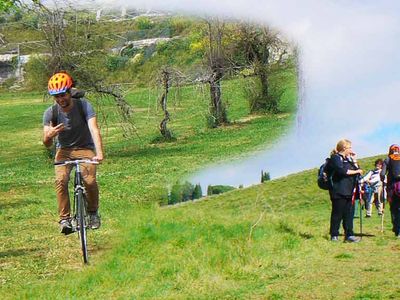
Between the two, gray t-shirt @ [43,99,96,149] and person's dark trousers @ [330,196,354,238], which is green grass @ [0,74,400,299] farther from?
gray t-shirt @ [43,99,96,149]

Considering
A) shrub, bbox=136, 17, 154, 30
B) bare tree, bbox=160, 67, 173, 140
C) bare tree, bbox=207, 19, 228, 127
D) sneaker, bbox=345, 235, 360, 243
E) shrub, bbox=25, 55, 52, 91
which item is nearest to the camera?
sneaker, bbox=345, 235, 360, 243

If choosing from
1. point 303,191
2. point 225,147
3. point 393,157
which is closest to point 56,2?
point 225,147

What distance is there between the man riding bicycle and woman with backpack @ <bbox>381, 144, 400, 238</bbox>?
5066 millimetres

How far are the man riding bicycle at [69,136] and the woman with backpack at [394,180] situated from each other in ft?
16.6

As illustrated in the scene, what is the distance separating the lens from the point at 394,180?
40.4ft

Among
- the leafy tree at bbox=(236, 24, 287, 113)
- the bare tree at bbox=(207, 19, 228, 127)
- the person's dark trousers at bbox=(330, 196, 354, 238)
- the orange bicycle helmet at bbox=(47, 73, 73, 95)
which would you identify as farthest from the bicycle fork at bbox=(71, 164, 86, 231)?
the bare tree at bbox=(207, 19, 228, 127)

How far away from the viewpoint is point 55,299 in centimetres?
742

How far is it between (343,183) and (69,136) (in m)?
4.31

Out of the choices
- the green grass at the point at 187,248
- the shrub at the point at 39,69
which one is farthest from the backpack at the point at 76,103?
the shrub at the point at 39,69

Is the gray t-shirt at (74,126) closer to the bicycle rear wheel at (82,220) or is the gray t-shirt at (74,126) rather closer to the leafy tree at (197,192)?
the bicycle rear wheel at (82,220)

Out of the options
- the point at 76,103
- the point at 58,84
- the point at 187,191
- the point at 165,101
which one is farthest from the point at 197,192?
the point at 165,101

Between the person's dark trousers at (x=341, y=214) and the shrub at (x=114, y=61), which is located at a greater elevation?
the shrub at (x=114, y=61)

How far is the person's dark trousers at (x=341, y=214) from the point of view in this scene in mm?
11523

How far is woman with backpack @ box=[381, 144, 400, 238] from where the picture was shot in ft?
40.4
